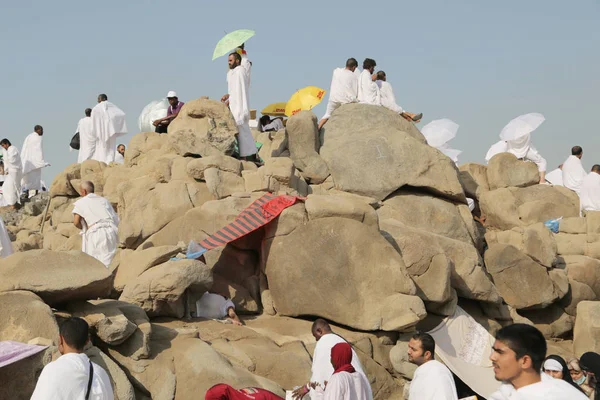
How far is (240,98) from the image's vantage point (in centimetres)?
1386

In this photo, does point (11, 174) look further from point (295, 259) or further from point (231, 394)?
point (231, 394)

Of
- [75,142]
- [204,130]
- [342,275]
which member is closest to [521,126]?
[204,130]

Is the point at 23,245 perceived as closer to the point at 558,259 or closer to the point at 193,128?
the point at 193,128

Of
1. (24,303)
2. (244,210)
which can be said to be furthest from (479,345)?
(24,303)

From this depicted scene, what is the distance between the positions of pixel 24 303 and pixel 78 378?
9.15ft

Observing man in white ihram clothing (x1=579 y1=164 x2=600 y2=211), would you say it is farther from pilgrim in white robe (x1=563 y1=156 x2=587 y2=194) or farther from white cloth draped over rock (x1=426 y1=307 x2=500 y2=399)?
white cloth draped over rock (x1=426 y1=307 x2=500 y2=399)

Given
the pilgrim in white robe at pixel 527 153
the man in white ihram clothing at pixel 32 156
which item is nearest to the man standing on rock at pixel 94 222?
the pilgrim in white robe at pixel 527 153

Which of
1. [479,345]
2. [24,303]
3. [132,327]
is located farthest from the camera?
[479,345]

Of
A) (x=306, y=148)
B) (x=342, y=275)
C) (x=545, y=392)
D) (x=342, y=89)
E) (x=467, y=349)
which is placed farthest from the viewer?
(x=342, y=89)

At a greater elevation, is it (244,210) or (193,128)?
(193,128)

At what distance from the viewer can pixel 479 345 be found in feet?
37.9

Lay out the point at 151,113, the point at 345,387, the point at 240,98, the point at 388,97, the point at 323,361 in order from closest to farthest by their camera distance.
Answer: the point at 345,387
the point at 323,361
the point at 240,98
the point at 388,97
the point at 151,113

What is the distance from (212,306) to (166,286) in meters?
1.06

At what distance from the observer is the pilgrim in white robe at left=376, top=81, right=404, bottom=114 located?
51.6ft
